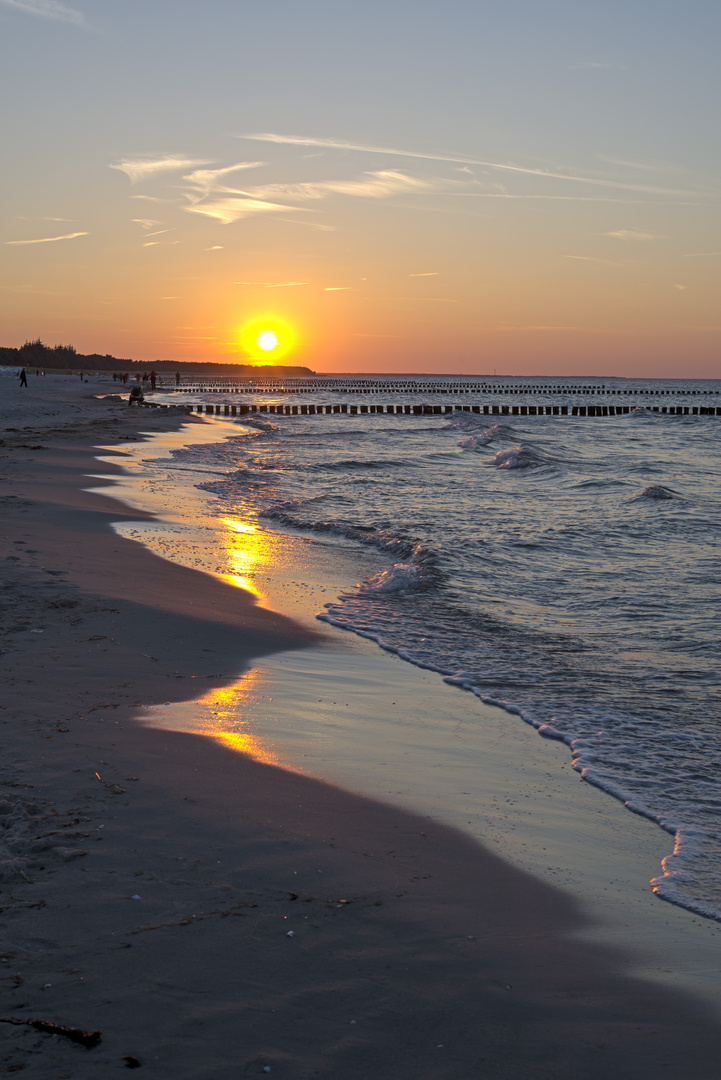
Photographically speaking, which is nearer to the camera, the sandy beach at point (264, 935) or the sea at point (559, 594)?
the sandy beach at point (264, 935)

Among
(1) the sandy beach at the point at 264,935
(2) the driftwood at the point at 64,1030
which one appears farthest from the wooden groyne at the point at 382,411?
(2) the driftwood at the point at 64,1030

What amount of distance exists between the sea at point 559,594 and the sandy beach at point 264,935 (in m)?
1.03

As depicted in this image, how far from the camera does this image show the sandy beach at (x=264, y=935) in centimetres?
262

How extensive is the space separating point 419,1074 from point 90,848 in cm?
172

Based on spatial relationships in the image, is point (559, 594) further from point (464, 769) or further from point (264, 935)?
point (264, 935)

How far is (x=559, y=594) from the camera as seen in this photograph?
10.3 metres

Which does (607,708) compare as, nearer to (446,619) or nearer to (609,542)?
(446,619)

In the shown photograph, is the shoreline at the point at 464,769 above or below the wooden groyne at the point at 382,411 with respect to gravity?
below

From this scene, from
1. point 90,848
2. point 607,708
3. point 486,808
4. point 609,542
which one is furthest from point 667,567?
point 90,848

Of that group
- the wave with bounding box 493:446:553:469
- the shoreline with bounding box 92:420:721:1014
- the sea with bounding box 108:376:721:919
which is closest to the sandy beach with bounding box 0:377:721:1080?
the shoreline with bounding box 92:420:721:1014

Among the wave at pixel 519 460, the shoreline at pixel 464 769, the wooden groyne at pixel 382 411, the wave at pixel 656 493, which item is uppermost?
the wooden groyne at pixel 382 411

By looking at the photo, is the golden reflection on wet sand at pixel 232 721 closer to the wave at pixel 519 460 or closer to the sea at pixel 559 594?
the sea at pixel 559 594

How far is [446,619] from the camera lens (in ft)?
29.6

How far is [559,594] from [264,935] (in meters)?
7.72
